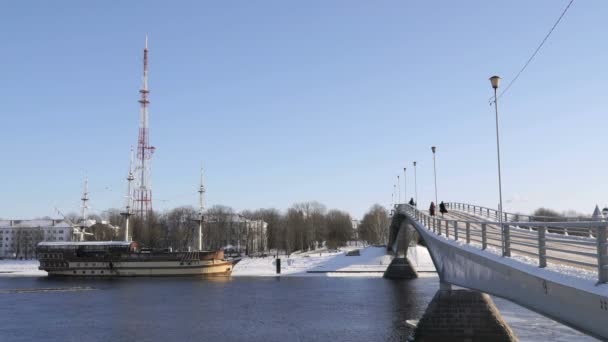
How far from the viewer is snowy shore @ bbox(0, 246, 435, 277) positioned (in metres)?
95.5

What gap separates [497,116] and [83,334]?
3001 cm

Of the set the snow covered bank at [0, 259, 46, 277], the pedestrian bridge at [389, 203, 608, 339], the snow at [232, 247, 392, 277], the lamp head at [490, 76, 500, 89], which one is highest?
the lamp head at [490, 76, 500, 89]

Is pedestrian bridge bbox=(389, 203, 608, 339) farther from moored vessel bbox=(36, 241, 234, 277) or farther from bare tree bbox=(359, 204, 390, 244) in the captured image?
bare tree bbox=(359, 204, 390, 244)

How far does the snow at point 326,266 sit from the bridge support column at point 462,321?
211 ft

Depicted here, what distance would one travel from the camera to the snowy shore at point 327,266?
95.5 metres

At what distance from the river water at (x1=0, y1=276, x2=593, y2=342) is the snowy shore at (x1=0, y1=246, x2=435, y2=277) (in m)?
22.1

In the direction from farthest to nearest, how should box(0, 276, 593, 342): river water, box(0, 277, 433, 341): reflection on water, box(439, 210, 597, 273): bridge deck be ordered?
box(0, 277, 433, 341): reflection on water
box(0, 276, 593, 342): river water
box(439, 210, 597, 273): bridge deck

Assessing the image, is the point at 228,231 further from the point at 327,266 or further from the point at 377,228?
the point at 327,266

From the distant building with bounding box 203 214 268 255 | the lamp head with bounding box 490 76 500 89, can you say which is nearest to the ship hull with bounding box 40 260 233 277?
the distant building with bounding box 203 214 268 255

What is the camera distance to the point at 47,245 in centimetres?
10944

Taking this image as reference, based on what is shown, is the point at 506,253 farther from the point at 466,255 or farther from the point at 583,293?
the point at 583,293

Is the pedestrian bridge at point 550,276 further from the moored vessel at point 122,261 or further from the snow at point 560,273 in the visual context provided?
the moored vessel at point 122,261

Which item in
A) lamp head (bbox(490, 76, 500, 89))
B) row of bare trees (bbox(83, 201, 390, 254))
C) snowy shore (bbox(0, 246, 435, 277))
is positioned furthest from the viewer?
row of bare trees (bbox(83, 201, 390, 254))

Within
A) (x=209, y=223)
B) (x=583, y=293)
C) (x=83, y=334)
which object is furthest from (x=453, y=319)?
(x=209, y=223)
